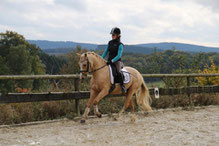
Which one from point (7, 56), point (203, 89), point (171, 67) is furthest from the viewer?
point (7, 56)

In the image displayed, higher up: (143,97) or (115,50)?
(115,50)

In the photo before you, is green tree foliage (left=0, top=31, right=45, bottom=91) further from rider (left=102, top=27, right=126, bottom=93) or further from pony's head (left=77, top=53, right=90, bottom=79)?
pony's head (left=77, top=53, right=90, bottom=79)

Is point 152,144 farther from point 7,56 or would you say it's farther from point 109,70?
point 7,56

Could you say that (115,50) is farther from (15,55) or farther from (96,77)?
(15,55)

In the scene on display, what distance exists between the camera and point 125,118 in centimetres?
748

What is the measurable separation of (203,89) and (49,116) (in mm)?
6390

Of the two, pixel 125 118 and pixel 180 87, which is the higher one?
pixel 180 87

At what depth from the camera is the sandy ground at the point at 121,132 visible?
481 cm

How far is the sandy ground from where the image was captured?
4809 millimetres

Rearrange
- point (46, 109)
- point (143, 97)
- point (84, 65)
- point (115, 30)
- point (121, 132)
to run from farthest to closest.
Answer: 1. point (143, 97)
2. point (46, 109)
3. point (115, 30)
4. point (84, 65)
5. point (121, 132)

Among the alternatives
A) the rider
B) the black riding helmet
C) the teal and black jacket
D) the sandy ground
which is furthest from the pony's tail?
the black riding helmet

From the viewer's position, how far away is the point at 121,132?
5.63 metres

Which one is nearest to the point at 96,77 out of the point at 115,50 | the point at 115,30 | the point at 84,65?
the point at 84,65

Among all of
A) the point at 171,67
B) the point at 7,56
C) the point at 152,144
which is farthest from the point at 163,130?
the point at 7,56
